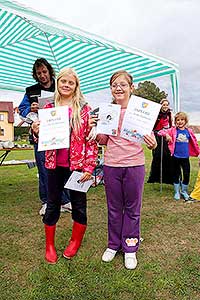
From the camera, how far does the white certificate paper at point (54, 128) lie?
7.56ft

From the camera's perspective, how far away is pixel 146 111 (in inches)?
90.1

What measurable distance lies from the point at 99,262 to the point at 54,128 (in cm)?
114

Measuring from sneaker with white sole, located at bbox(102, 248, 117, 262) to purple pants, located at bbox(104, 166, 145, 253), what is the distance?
0.03m

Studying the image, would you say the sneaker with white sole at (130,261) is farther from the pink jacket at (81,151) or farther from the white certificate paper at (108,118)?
the white certificate paper at (108,118)

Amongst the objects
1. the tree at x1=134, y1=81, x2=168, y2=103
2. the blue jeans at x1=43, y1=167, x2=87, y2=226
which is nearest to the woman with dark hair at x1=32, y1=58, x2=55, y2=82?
the tree at x1=134, y1=81, x2=168, y2=103

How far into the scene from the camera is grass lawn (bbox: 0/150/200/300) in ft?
6.90

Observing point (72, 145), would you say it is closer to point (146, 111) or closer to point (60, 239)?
point (146, 111)

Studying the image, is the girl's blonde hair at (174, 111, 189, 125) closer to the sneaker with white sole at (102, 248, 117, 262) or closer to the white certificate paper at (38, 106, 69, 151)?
the sneaker with white sole at (102, 248, 117, 262)

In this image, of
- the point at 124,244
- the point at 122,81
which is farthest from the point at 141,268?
the point at 122,81

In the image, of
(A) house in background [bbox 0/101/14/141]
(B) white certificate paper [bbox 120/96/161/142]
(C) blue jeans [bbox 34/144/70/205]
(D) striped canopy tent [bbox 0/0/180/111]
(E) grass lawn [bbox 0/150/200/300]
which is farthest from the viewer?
(A) house in background [bbox 0/101/14/141]

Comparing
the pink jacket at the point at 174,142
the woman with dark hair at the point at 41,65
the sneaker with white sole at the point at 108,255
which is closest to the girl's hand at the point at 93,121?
the sneaker with white sole at the point at 108,255

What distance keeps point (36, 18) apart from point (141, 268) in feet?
8.69

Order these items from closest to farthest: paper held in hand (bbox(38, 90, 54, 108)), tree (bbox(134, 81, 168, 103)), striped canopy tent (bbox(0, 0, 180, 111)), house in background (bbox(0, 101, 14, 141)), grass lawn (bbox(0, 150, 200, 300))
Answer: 1. grass lawn (bbox(0, 150, 200, 300))
2. paper held in hand (bbox(38, 90, 54, 108))
3. tree (bbox(134, 81, 168, 103))
4. striped canopy tent (bbox(0, 0, 180, 111))
5. house in background (bbox(0, 101, 14, 141))

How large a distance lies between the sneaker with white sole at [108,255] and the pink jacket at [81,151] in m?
0.72
